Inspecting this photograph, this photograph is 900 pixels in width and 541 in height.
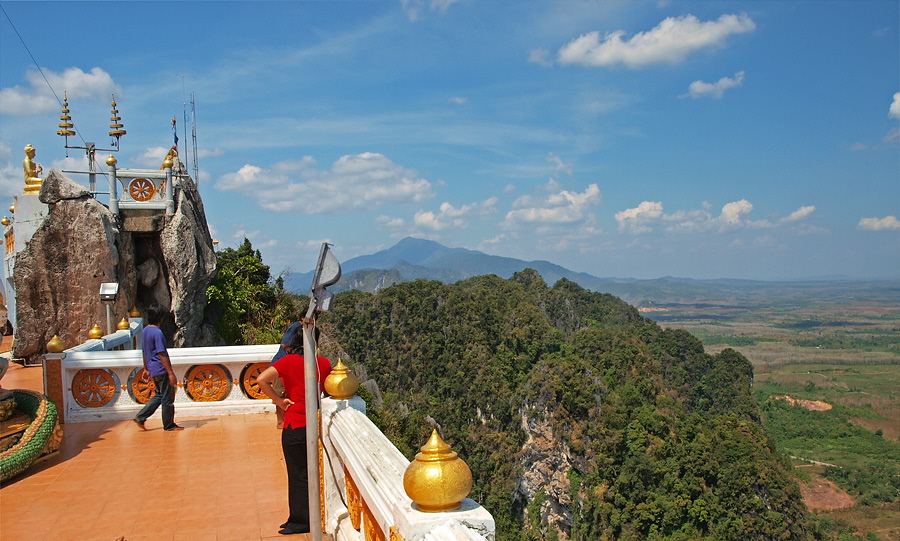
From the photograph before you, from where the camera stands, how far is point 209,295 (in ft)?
47.3

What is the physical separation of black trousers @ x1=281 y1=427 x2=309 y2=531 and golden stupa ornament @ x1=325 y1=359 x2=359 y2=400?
0.87 ft

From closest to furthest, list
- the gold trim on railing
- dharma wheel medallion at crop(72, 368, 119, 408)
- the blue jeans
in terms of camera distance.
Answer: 1. the gold trim on railing
2. the blue jeans
3. dharma wheel medallion at crop(72, 368, 119, 408)

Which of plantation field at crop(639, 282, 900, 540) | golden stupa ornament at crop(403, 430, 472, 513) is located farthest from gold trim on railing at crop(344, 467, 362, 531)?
plantation field at crop(639, 282, 900, 540)

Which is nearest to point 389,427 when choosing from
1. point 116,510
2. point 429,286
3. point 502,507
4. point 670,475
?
point 116,510

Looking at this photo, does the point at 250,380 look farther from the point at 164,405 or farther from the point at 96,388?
the point at 96,388

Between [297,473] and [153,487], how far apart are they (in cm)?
165

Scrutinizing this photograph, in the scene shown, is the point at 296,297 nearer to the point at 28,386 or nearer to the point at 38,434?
the point at 28,386

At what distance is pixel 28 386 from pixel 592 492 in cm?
3005

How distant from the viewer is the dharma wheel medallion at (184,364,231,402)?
257 inches

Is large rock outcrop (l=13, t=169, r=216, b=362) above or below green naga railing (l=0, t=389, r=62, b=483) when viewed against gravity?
above

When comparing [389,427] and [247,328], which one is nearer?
[389,427]

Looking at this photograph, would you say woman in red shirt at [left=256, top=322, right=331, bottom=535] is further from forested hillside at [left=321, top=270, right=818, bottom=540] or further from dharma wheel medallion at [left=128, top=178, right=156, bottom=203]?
dharma wheel medallion at [left=128, top=178, right=156, bottom=203]

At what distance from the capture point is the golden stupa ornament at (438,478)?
1.85 m

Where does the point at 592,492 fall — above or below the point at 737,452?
below
